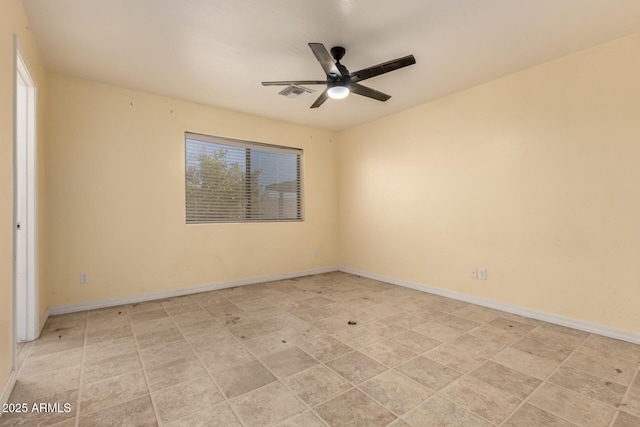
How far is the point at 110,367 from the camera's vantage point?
6.92 feet

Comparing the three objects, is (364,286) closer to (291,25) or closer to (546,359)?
(546,359)

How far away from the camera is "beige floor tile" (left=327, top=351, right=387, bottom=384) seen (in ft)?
6.49

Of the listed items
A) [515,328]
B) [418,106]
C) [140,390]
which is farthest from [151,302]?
[418,106]

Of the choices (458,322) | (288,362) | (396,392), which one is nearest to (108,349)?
(288,362)

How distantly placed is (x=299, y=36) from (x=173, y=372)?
280 cm

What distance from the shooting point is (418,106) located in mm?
4180

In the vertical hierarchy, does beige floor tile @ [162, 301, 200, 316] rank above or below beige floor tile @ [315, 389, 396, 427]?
above

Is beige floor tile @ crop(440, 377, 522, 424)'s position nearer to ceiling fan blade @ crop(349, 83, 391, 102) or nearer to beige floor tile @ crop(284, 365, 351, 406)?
beige floor tile @ crop(284, 365, 351, 406)

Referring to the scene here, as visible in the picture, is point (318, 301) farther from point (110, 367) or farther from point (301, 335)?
point (110, 367)

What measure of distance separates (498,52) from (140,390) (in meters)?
4.00

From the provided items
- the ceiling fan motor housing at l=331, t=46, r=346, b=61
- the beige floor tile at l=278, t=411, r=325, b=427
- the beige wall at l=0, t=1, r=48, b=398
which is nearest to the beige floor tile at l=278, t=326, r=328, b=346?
the beige floor tile at l=278, t=411, r=325, b=427

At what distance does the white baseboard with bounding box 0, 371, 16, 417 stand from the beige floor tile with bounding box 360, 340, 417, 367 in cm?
223

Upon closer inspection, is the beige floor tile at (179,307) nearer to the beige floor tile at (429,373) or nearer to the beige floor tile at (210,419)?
the beige floor tile at (210,419)

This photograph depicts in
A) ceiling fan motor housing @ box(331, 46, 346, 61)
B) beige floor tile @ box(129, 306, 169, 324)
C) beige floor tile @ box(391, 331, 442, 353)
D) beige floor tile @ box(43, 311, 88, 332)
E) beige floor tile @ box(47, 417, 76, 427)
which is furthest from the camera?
beige floor tile @ box(129, 306, 169, 324)
